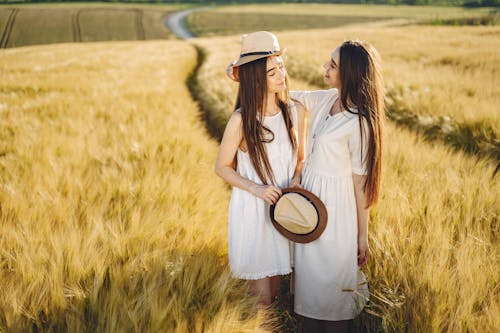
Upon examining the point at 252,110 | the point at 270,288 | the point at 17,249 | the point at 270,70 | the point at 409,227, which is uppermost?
the point at 270,70

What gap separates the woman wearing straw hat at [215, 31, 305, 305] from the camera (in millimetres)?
1710

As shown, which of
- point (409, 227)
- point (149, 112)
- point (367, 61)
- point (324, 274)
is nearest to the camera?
point (367, 61)

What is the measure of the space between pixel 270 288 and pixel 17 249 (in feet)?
4.11

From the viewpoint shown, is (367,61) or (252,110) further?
(252,110)

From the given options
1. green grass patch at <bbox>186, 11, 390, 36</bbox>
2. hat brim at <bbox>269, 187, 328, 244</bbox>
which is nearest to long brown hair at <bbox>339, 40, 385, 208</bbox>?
hat brim at <bbox>269, 187, 328, 244</bbox>

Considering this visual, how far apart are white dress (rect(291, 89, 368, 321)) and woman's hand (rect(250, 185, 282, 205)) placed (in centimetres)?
23

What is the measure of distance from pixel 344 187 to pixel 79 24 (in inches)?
2159

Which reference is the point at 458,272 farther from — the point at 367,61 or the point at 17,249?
the point at 17,249

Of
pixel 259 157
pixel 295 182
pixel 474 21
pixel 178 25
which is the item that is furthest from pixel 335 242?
pixel 178 25

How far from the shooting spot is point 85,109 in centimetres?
495

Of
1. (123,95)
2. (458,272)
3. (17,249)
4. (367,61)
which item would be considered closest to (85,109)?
(123,95)

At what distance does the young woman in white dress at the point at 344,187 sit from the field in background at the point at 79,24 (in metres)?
27.1

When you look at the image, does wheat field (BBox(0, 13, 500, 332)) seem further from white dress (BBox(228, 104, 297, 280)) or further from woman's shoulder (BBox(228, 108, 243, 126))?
woman's shoulder (BBox(228, 108, 243, 126))

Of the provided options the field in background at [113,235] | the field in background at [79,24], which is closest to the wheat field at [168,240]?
the field in background at [113,235]
